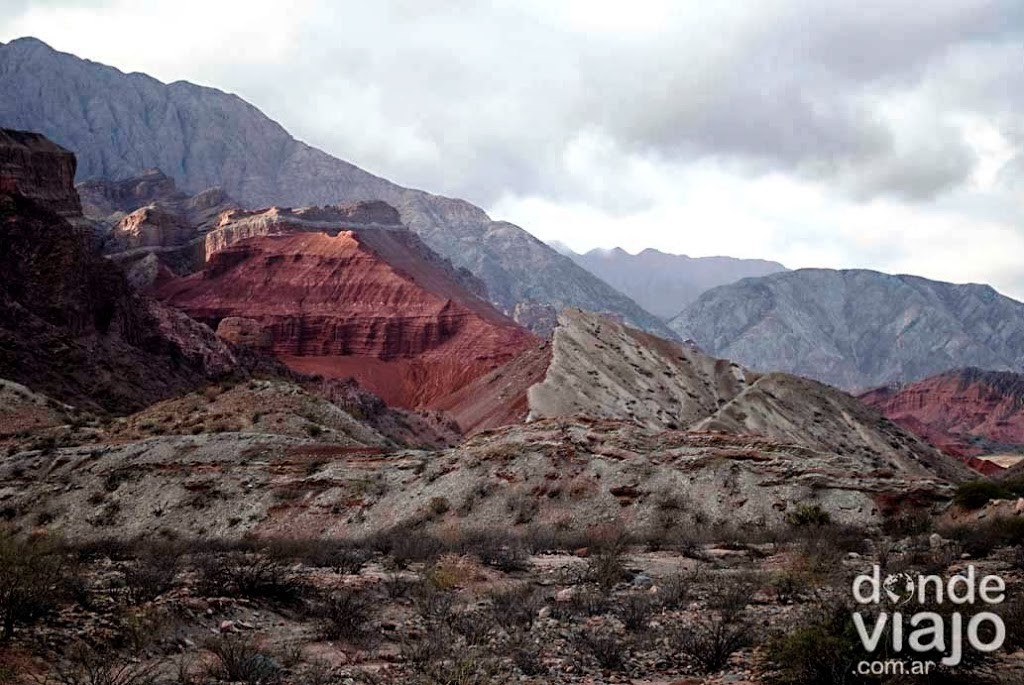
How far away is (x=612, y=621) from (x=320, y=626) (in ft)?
11.5

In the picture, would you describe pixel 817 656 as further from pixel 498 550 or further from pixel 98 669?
pixel 498 550

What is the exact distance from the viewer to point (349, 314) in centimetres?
10825

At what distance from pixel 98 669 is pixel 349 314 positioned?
103 metres

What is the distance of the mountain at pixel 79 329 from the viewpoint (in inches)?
1889

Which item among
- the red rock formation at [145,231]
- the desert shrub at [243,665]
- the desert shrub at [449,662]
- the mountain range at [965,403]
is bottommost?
the mountain range at [965,403]

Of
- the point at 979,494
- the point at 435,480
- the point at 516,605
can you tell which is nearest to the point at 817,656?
the point at 516,605

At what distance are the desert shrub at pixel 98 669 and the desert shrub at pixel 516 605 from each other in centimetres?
392

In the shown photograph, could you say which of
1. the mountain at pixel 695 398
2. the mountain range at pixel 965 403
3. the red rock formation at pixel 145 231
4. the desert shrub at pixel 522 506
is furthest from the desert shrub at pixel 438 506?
the mountain range at pixel 965 403

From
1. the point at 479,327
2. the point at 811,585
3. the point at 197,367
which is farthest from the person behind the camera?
the point at 479,327

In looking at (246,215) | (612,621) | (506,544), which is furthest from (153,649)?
(246,215)

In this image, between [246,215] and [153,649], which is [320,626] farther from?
[246,215]

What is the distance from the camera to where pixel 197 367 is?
2482 inches

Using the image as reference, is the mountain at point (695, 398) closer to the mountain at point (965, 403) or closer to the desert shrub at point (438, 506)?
the desert shrub at point (438, 506)

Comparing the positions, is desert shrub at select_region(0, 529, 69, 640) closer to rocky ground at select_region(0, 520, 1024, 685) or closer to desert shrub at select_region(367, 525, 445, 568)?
rocky ground at select_region(0, 520, 1024, 685)
